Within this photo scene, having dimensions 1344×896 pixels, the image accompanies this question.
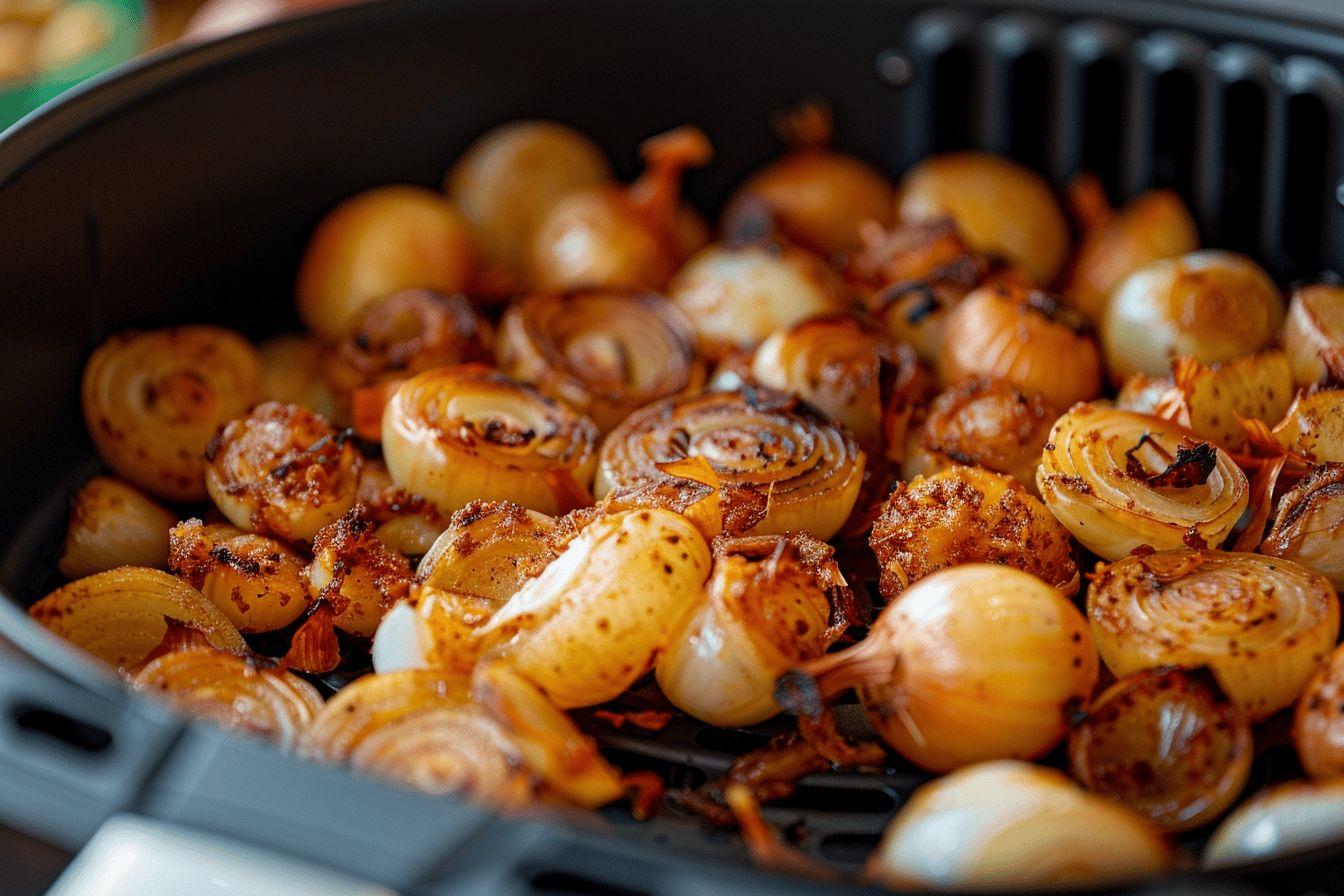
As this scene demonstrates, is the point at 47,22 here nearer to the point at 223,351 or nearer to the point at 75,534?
the point at 223,351

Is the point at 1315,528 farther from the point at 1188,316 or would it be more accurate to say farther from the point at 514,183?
the point at 514,183

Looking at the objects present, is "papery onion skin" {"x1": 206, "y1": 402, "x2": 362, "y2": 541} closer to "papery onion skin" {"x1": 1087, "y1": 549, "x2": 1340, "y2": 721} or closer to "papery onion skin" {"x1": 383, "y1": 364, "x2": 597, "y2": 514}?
"papery onion skin" {"x1": 383, "y1": 364, "x2": 597, "y2": 514}

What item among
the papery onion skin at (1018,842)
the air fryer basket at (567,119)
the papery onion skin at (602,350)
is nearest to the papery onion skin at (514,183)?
the air fryer basket at (567,119)

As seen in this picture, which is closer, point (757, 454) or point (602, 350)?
point (757, 454)

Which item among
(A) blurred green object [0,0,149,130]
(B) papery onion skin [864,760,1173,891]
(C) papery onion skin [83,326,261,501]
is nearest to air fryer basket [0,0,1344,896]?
(C) papery onion skin [83,326,261,501]

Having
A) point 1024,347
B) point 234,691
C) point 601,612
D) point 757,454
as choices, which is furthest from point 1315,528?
point 234,691

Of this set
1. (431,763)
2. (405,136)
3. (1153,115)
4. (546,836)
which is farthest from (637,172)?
(546,836)

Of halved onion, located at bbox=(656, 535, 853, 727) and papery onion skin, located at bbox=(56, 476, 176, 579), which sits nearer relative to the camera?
halved onion, located at bbox=(656, 535, 853, 727)
